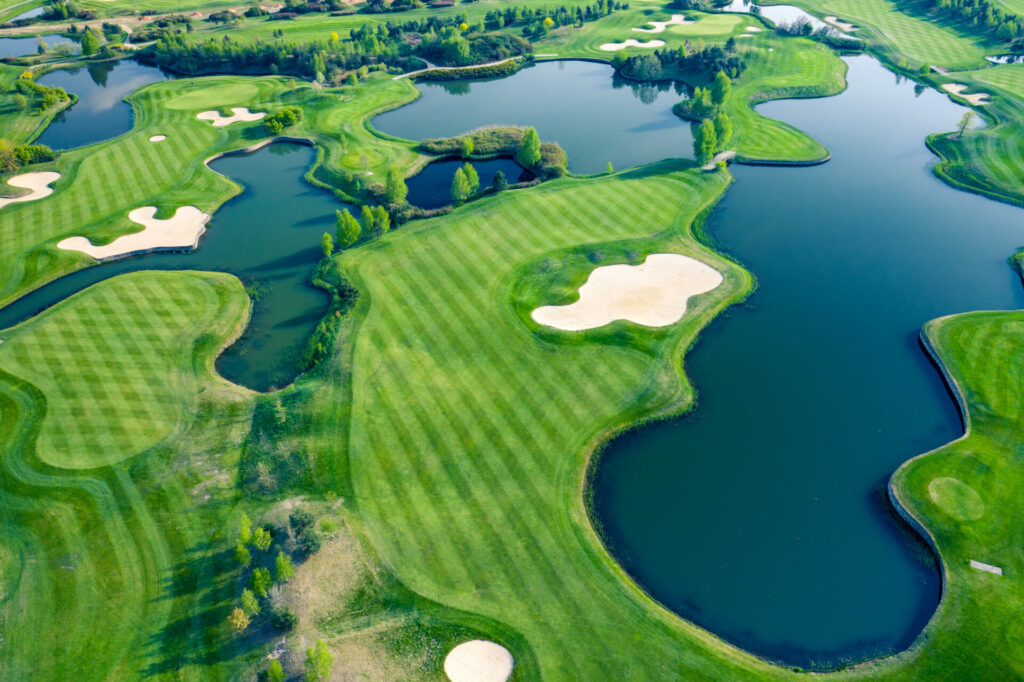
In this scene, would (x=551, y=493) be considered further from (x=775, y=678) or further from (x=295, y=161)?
(x=295, y=161)

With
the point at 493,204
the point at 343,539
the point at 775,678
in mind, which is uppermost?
the point at 493,204

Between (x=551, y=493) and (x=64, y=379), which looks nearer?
(x=551, y=493)

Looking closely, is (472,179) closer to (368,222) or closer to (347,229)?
(368,222)

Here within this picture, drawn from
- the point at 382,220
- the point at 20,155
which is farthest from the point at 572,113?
the point at 20,155

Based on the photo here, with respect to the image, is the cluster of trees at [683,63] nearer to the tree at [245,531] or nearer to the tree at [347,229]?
the tree at [347,229]

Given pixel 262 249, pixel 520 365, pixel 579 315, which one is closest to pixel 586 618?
pixel 520 365

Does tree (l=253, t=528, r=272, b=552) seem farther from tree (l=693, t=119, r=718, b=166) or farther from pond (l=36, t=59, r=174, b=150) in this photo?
pond (l=36, t=59, r=174, b=150)

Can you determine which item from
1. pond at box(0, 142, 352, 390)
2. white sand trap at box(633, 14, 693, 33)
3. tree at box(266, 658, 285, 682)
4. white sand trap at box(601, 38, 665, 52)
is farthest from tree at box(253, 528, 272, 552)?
white sand trap at box(633, 14, 693, 33)
